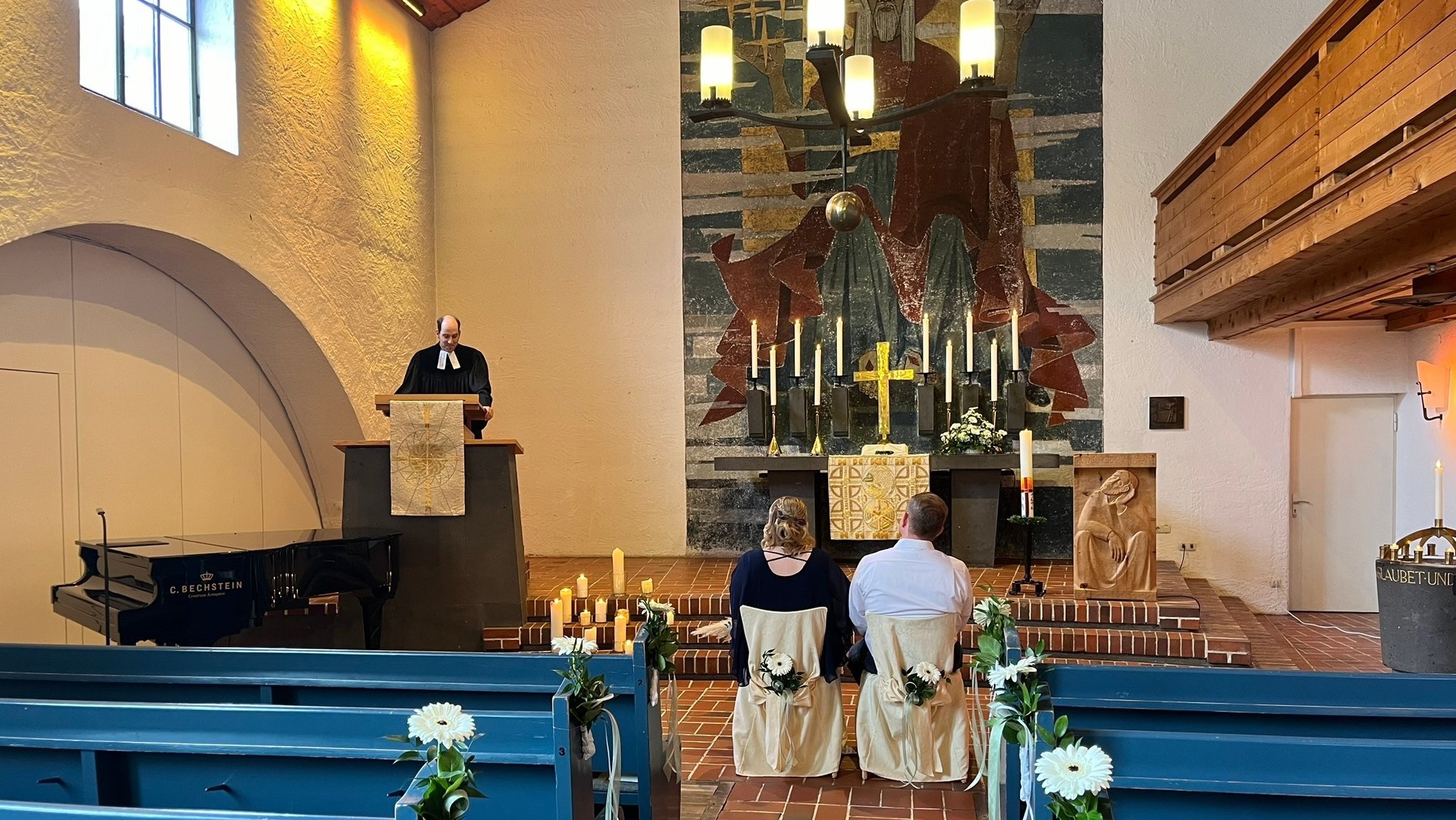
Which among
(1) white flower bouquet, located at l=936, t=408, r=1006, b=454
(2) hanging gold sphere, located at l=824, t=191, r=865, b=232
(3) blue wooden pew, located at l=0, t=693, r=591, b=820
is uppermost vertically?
(2) hanging gold sphere, located at l=824, t=191, r=865, b=232

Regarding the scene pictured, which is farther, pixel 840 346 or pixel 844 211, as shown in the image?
pixel 840 346

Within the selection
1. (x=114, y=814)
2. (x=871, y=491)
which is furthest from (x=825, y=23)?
(x=871, y=491)

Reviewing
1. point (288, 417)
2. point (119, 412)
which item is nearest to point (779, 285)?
point (288, 417)

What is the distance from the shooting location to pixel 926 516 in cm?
443

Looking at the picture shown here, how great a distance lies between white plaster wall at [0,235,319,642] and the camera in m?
5.96

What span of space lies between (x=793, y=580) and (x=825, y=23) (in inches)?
90.3

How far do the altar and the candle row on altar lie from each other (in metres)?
0.68

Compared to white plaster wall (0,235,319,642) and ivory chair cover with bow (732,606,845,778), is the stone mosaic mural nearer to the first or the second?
white plaster wall (0,235,319,642)

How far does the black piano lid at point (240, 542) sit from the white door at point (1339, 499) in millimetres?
7329

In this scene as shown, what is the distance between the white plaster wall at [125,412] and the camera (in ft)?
19.6

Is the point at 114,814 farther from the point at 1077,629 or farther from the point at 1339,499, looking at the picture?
the point at 1339,499

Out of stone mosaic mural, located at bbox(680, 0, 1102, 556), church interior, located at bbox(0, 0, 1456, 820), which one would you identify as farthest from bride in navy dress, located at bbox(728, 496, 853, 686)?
stone mosaic mural, located at bbox(680, 0, 1102, 556)

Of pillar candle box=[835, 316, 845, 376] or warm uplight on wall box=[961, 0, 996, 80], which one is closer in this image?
warm uplight on wall box=[961, 0, 996, 80]

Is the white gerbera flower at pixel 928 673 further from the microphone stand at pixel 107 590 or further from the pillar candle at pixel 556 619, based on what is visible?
the microphone stand at pixel 107 590
